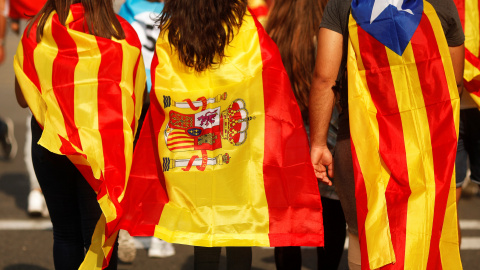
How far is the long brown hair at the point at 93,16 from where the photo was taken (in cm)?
334

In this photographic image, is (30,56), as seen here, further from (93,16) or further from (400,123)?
(400,123)

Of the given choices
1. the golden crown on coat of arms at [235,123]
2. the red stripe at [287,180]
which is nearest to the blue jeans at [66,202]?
the golden crown on coat of arms at [235,123]

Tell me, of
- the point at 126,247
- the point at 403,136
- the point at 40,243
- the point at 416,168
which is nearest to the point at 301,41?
the point at 403,136

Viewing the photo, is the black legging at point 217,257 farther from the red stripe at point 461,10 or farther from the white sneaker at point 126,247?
the red stripe at point 461,10

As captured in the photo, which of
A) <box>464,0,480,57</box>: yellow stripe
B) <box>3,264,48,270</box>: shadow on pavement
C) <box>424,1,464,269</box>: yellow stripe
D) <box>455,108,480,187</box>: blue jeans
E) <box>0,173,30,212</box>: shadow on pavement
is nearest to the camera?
<box>424,1,464,269</box>: yellow stripe

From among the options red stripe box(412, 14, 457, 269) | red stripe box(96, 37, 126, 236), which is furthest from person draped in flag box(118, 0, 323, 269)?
red stripe box(412, 14, 457, 269)

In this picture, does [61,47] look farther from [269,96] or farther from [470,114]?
[470,114]

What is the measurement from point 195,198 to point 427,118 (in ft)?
3.54

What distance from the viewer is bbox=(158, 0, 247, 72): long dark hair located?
3.30 metres

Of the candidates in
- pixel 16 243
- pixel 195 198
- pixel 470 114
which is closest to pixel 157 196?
pixel 195 198

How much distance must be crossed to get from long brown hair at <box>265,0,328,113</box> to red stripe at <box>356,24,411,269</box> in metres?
0.69

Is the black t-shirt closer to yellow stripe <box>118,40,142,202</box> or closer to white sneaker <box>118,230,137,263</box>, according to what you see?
yellow stripe <box>118,40,142,202</box>

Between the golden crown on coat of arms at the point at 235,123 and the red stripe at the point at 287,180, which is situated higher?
the golden crown on coat of arms at the point at 235,123

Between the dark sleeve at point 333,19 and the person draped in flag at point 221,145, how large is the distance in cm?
37
